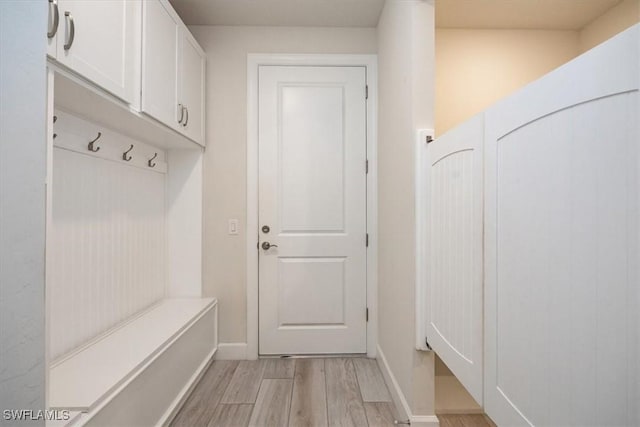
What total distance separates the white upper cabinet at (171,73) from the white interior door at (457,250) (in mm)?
1408

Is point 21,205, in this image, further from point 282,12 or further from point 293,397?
point 282,12

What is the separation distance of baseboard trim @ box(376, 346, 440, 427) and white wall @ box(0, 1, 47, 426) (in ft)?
4.70

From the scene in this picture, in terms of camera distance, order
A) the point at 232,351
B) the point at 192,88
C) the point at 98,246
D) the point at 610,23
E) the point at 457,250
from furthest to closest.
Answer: the point at 232,351, the point at 192,88, the point at 610,23, the point at 98,246, the point at 457,250

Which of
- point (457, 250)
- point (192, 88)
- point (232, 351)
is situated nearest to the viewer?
point (457, 250)

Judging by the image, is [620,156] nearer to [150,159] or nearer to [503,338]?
[503,338]

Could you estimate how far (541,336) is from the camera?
76 cm

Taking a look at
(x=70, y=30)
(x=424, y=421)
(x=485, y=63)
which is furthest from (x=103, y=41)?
(x=485, y=63)

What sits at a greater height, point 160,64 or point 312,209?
point 160,64

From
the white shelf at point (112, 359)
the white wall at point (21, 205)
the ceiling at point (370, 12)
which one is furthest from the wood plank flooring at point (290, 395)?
the ceiling at point (370, 12)

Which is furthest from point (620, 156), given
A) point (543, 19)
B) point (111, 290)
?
point (543, 19)

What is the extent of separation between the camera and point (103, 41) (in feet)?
4.14

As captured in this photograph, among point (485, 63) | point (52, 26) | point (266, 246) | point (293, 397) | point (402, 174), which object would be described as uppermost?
point (485, 63)

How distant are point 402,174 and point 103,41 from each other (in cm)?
146

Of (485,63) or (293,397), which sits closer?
(293,397)
